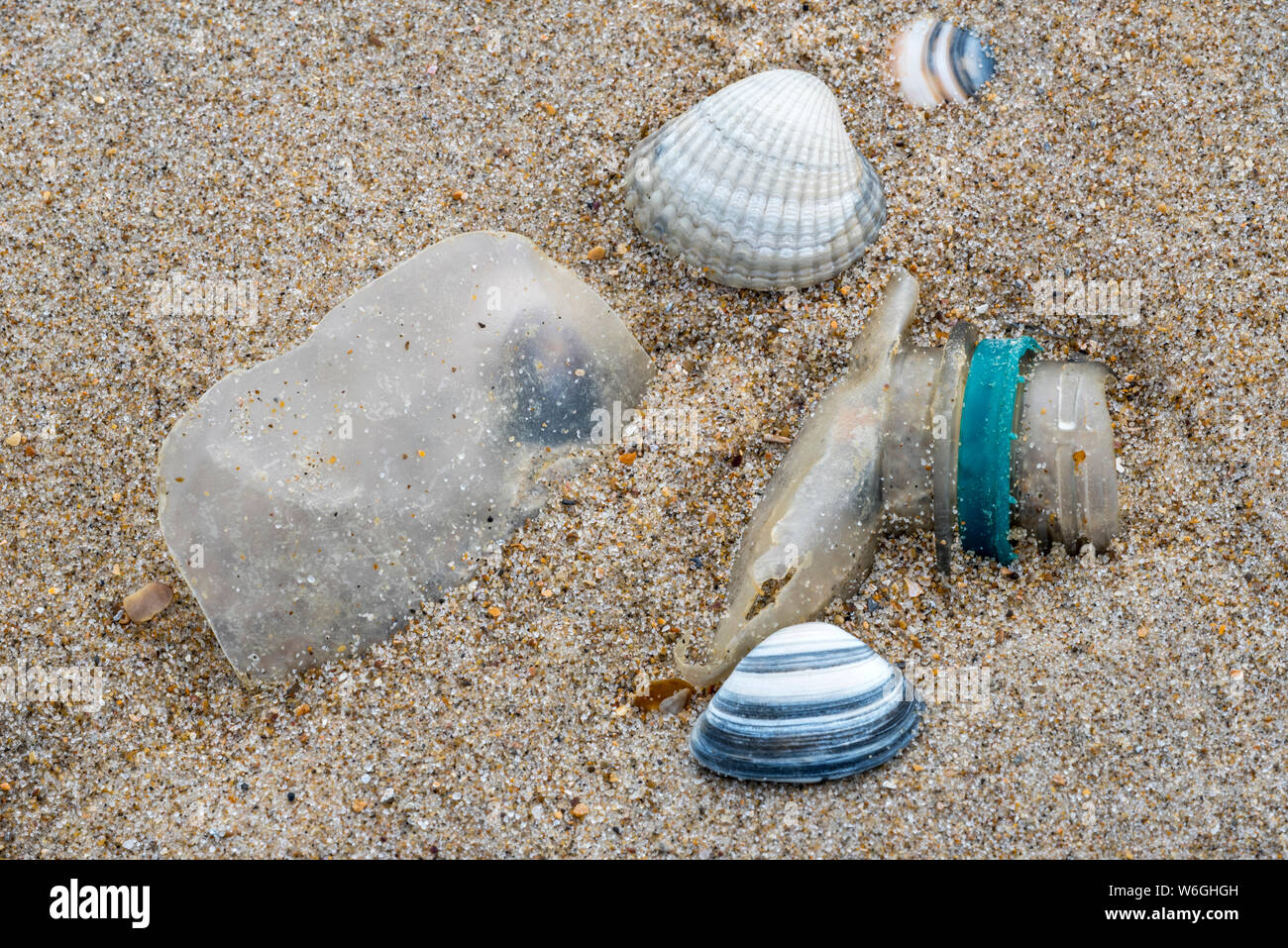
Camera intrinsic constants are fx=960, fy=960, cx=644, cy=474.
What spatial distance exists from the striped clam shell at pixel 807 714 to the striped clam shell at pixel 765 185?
3.44ft

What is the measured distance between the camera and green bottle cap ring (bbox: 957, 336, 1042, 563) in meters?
2.42

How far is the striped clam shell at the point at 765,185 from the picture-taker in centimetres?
260

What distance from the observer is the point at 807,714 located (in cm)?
229

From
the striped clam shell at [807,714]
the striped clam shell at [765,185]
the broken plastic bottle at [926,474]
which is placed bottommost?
the striped clam shell at [807,714]

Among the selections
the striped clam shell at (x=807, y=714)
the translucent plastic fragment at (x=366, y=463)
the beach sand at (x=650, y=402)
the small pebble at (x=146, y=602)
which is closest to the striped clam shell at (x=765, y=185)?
the beach sand at (x=650, y=402)

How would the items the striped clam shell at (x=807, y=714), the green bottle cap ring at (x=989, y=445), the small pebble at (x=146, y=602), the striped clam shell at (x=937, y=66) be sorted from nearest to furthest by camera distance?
the striped clam shell at (x=807, y=714) → the green bottle cap ring at (x=989, y=445) → the small pebble at (x=146, y=602) → the striped clam shell at (x=937, y=66)

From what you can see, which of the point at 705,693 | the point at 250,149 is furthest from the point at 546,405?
the point at 250,149

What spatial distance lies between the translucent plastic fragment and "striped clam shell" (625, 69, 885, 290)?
0.51 meters

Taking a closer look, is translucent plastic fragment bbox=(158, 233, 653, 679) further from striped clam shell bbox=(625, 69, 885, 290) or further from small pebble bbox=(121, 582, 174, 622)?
striped clam shell bbox=(625, 69, 885, 290)

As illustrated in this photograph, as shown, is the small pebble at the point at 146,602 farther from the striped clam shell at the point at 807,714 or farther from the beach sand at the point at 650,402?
the striped clam shell at the point at 807,714

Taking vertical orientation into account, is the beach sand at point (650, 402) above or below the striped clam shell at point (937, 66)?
below

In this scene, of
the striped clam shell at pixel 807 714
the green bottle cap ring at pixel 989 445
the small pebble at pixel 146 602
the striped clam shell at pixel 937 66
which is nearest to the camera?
the striped clam shell at pixel 807 714

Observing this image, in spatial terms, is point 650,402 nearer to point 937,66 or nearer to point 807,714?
point 807,714

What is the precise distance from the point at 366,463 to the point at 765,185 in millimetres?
1311
